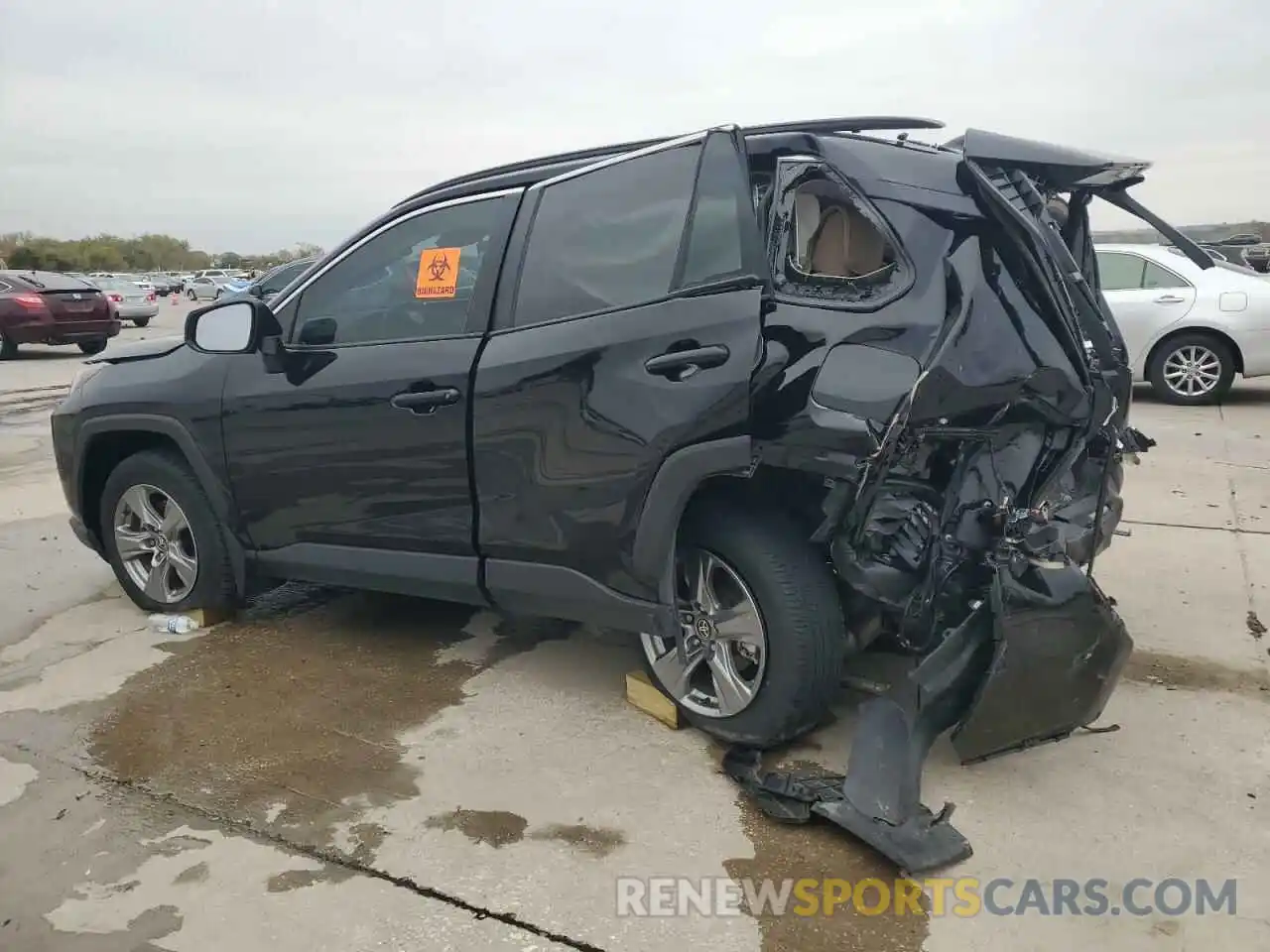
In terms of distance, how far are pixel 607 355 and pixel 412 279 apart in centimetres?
105

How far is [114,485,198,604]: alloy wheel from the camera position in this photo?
4.46 m

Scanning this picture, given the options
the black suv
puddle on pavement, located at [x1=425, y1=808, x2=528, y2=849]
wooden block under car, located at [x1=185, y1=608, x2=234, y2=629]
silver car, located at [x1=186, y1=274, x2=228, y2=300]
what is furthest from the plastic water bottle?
silver car, located at [x1=186, y1=274, x2=228, y2=300]

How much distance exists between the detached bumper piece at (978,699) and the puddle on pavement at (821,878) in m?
0.05

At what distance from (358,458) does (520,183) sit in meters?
1.20

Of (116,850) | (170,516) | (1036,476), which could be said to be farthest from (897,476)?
(170,516)

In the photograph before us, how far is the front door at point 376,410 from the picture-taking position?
3.58 metres

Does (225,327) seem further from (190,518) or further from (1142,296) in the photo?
(1142,296)

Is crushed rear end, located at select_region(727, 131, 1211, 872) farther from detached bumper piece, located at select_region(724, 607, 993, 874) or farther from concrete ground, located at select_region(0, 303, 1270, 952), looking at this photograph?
concrete ground, located at select_region(0, 303, 1270, 952)

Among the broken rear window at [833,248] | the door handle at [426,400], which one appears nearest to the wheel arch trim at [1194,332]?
the broken rear window at [833,248]

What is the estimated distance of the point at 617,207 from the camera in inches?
132

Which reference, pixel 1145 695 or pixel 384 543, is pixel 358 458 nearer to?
pixel 384 543

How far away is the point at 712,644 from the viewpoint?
3.25 meters

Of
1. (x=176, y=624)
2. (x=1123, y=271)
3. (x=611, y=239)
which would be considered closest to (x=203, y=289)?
(x=1123, y=271)

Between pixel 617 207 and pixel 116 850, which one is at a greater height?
pixel 617 207
